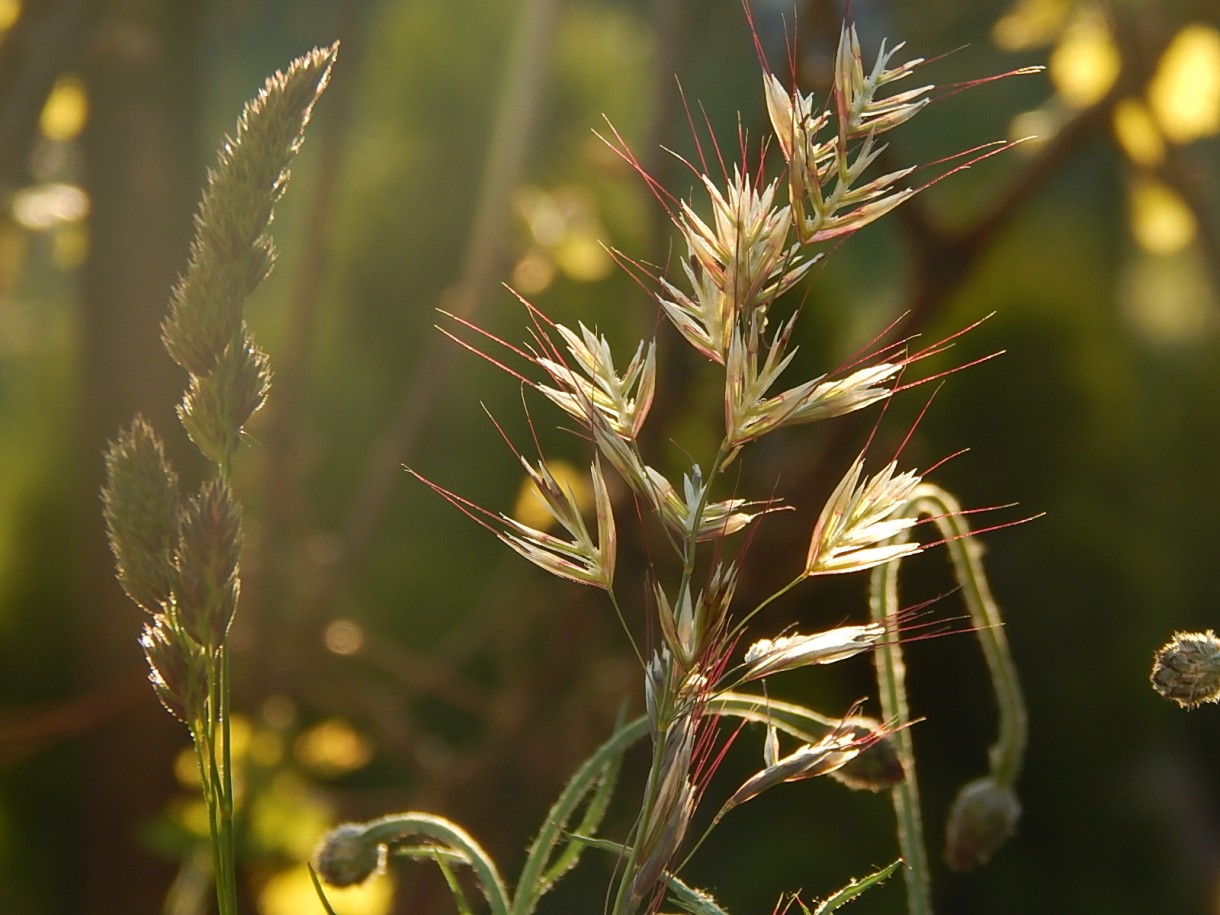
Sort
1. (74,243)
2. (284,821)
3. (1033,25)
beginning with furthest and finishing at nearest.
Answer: (74,243)
(1033,25)
(284,821)

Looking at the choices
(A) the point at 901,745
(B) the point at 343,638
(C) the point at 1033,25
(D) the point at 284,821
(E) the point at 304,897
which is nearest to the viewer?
(A) the point at 901,745

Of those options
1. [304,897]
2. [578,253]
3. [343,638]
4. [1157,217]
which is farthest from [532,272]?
[304,897]

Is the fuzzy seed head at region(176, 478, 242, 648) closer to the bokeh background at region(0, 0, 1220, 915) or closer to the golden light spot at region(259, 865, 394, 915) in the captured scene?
the bokeh background at region(0, 0, 1220, 915)

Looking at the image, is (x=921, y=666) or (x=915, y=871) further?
(x=921, y=666)

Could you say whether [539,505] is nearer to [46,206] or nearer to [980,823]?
[46,206]

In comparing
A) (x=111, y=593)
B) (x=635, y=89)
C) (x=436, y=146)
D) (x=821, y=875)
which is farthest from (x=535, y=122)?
(x=635, y=89)

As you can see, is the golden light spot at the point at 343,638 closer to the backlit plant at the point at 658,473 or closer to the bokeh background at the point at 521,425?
the bokeh background at the point at 521,425

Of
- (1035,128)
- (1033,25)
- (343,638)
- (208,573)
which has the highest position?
(1033,25)

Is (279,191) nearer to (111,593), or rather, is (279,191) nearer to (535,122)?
(535,122)
